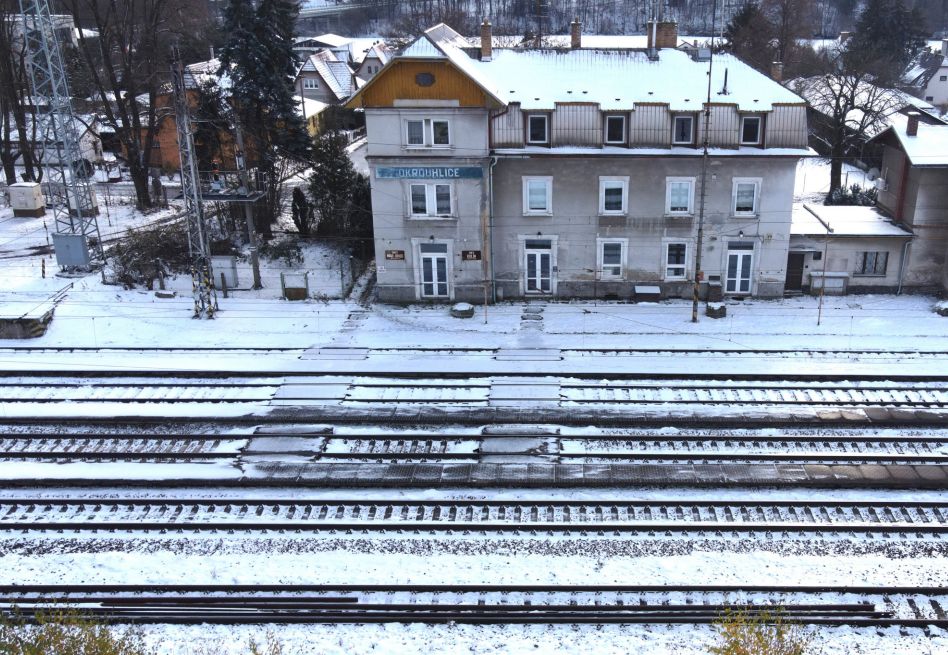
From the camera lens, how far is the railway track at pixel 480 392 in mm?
25422

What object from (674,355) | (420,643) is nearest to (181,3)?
(674,355)

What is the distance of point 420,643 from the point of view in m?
16.4

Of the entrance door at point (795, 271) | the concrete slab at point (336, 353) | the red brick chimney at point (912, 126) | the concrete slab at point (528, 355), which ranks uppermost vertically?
the red brick chimney at point (912, 126)

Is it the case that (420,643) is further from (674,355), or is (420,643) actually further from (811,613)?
(674,355)

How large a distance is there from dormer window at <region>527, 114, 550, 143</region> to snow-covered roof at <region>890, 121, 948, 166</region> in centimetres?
1373

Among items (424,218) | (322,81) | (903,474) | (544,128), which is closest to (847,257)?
(544,128)

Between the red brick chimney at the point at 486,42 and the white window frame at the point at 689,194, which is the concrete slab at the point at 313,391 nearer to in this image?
the white window frame at the point at 689,194

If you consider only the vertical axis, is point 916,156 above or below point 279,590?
above

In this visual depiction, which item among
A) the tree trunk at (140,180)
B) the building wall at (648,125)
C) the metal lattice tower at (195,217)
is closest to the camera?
the metal lattice tower at (195,217)

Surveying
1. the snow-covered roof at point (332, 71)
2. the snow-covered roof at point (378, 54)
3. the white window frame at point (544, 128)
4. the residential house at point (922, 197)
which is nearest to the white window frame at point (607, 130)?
the white window frame at point (544, 128)

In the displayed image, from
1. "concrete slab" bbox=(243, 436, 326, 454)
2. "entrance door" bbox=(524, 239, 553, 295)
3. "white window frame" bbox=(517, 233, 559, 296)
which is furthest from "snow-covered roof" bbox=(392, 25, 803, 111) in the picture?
"concrete slab" bbox=(243, 436, 326, 454)

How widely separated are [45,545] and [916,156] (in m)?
31.6

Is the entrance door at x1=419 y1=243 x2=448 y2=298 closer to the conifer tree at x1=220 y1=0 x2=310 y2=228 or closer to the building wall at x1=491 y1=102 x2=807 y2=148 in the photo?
the building wall at x1=491 y1=102 x2=807 y2=148

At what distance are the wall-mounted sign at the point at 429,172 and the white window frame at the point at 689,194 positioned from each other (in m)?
7.06
